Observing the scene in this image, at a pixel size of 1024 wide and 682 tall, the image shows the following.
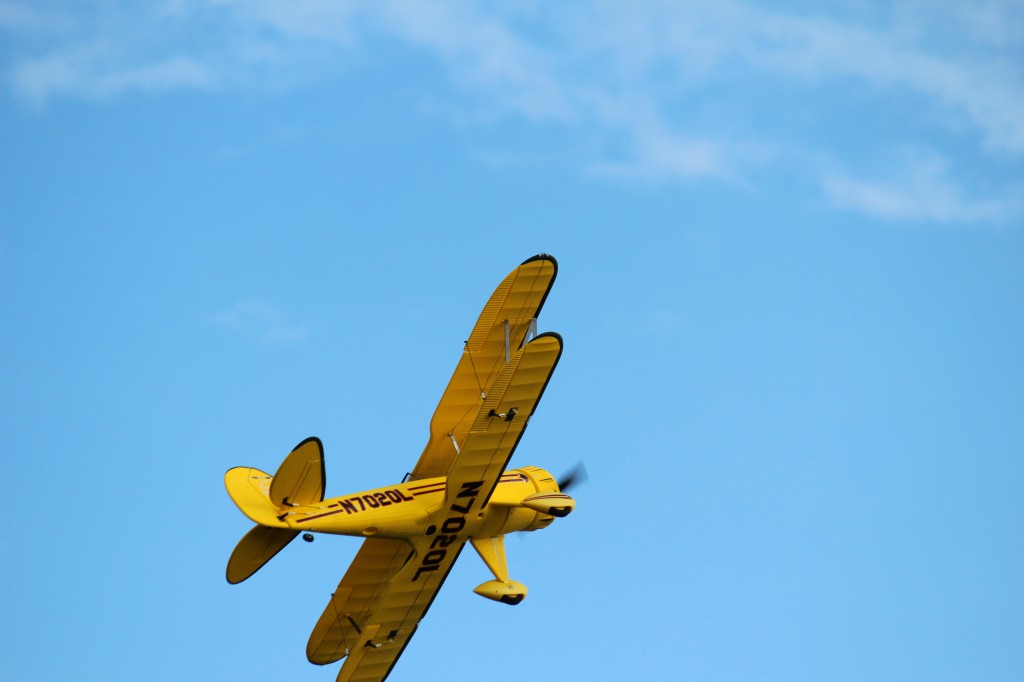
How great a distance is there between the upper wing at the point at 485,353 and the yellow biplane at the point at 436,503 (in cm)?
2

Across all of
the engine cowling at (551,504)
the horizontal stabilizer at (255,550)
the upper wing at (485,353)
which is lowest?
the horizontal stabilizer at (255,550)

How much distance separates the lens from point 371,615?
34469mm

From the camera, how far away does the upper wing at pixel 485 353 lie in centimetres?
3353

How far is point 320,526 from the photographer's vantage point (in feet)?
103

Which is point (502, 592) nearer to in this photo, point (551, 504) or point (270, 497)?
point (551, 504)

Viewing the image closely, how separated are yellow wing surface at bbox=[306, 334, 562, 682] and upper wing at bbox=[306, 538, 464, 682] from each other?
17 millimetres

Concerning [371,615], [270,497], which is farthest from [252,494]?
[371,615]

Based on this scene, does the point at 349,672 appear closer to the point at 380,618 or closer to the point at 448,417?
the point at 380,618

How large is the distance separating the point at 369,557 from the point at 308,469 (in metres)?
4.37

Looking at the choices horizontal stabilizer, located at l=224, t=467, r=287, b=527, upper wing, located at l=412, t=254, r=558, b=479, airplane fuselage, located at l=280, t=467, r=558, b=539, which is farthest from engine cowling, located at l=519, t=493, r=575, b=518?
horizontal stabilizer, located at l=224, t=467, r=287, b=527

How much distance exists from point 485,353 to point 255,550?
523cm

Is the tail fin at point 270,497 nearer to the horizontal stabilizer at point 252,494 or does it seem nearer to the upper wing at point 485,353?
the horizontal stabilizer at point 252,494

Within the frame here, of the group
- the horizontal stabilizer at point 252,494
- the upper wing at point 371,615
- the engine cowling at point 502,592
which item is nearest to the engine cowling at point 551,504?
the engine cowling at point 502,592

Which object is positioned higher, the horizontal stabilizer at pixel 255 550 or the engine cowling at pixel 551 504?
the engine cowling at pixel 551 504
